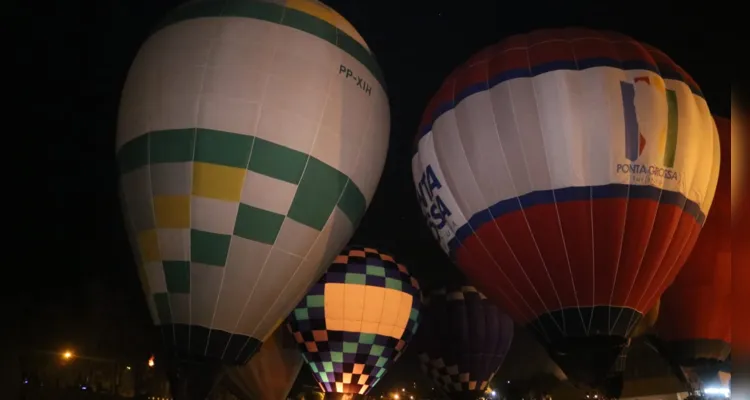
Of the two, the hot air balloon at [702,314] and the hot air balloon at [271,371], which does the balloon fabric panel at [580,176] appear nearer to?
the hot air balloon at [702,314]

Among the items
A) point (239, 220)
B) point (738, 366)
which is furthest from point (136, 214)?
point (738, 366)

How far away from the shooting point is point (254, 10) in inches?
193

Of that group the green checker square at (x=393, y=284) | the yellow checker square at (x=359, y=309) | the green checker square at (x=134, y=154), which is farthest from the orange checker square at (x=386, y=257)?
the green checker square at (x=134, y=154)

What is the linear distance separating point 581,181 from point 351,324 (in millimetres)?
3240

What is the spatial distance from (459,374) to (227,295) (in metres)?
4.99

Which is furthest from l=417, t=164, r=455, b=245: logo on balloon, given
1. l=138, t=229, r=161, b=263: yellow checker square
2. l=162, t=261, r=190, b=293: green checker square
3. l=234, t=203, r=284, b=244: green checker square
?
l=138, t=229, r=161, b=263: yellow checker square

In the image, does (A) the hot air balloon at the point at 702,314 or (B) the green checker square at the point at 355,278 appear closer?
(A) the hot air balloon at the point at 702,314

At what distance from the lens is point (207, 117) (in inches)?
177

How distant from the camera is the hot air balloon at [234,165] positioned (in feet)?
14.4

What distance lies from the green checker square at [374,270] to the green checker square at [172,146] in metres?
3.31

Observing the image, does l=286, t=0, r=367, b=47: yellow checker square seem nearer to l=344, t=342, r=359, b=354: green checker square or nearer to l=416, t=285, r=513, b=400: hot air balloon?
l=344, t=342, r=359, b=354: green checker square

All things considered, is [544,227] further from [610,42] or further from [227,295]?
[227,295]

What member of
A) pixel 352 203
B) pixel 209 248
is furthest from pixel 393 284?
pixel 209 248

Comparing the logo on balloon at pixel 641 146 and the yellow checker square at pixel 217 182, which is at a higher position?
the logo on balloon at pixel 641 146
